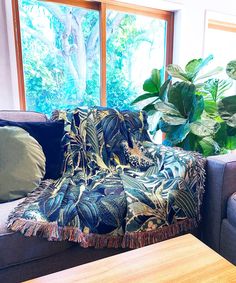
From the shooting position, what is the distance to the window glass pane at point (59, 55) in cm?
200

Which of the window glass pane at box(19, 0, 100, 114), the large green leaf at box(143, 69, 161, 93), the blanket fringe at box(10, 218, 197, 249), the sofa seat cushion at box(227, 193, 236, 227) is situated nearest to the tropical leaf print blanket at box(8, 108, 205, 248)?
the blanket fringe at box(10, 218, 197, 249)

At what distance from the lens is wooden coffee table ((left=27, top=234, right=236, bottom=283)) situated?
0.72 meters

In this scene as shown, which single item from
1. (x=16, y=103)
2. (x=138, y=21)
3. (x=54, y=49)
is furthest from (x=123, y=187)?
(x=138, y=21)

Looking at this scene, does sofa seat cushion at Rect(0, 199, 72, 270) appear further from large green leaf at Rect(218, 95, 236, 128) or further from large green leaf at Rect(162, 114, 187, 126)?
large green leaf at Rect(218, 95, 236, 128)

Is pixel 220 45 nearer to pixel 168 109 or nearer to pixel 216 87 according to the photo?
pixel 216 87

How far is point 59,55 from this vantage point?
2137 mm

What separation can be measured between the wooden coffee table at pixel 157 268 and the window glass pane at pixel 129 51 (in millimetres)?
1823

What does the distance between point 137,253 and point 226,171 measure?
27.7 inches

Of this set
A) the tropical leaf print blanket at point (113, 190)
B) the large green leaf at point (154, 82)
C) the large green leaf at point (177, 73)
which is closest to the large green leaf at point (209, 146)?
the tropical leaf print blanket at point (113, 190)

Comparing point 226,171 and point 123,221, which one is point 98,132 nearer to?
point 123,221

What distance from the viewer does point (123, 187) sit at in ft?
4.34

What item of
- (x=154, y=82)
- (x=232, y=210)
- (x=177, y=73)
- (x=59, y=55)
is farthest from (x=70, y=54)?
(x=232, y=210)

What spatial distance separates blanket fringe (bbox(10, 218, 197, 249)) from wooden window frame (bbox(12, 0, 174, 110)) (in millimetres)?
1232

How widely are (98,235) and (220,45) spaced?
2821 millimetres
